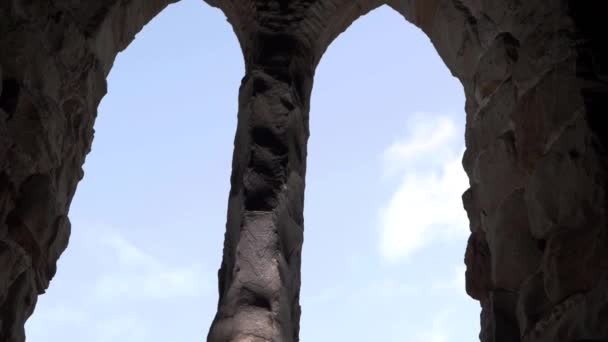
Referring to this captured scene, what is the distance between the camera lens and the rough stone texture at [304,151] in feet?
8.48

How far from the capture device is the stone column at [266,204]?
11.0 ft

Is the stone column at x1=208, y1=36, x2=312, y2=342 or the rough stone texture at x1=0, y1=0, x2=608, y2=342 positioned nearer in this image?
the rough stone texture at x1=0, y1=0, x2=608, y2=342

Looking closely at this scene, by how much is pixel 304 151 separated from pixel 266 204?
1.77ft

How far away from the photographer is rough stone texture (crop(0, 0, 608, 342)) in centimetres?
258

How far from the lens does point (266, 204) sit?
375 cm

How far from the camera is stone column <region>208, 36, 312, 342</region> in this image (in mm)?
3361

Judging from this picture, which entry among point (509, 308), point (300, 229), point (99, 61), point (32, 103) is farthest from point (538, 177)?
point (99, 61)

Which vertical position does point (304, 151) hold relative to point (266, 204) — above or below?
above

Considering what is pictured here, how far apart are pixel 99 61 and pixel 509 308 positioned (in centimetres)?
229

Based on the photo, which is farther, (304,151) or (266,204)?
(304,151)

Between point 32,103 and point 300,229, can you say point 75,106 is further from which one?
point 300,229

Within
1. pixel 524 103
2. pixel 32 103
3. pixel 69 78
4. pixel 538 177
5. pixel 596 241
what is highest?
pixel 69 78

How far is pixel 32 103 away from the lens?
345 cm

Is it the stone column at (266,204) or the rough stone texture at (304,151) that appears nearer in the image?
the rough stone texture at (304,151)
